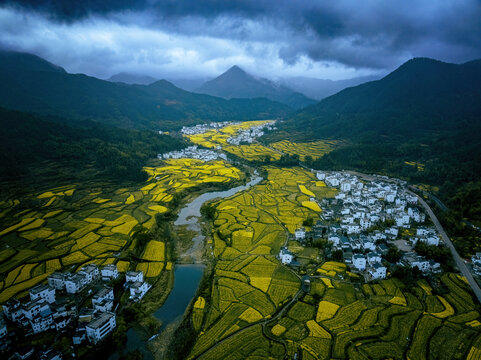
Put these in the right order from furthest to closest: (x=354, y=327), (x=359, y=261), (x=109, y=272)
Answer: (x=359, y=261) → (x=109, y=272) → (x=354, y=327)

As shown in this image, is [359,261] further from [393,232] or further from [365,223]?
[365,223]

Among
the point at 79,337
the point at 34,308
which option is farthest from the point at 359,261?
the point at 34,308

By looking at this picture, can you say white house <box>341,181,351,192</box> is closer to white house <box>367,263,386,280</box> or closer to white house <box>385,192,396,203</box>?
white house <box>385,192,396,203</box>

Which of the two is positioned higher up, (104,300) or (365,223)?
(365,223)

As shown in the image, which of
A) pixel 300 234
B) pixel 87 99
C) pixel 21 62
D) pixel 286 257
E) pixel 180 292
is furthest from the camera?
pixel 21 62

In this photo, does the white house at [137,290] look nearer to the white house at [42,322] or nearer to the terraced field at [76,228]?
the terraced field at [76,228]

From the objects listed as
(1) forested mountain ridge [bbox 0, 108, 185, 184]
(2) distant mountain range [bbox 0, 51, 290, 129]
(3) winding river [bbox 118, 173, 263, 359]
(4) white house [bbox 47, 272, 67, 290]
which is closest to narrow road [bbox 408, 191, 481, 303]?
(3) winding river [bbox 118, 173, 263, 359]

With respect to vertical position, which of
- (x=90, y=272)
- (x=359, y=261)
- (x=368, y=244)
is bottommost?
(x=359, y=261)
